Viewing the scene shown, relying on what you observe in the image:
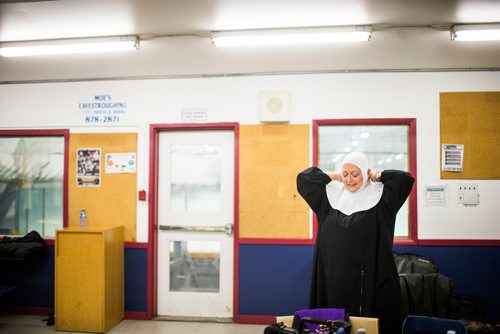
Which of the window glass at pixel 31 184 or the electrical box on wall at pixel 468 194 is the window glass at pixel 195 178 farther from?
the electrical box on wall at pixel 468 194

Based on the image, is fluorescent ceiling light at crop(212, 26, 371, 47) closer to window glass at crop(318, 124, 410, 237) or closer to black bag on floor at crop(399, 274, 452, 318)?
window glass at crop(318, 124, 410, 237)

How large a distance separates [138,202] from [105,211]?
0.39 meters

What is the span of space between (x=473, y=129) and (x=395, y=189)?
6.50 feet

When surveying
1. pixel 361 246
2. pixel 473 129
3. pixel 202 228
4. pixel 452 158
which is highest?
pixel 473 129

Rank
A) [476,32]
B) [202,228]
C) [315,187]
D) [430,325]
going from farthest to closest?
[202,228]
[476,32]
[315,187]
[430,325]

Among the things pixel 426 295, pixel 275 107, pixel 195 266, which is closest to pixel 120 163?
pixel 195 266

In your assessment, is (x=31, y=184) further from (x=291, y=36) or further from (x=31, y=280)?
(x=291, y=36)

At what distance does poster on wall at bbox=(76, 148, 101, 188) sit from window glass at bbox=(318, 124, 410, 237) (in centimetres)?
248

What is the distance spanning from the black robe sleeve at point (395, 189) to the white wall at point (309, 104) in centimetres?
150

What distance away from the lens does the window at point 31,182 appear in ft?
13.7

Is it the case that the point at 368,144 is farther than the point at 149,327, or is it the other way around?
the point at 368,144

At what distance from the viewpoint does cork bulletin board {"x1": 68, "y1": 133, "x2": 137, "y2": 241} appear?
3.94 meters

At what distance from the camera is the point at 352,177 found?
7.89 feet

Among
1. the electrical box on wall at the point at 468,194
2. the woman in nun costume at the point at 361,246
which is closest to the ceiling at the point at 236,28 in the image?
the woman in nun costume at the point at 361,246
